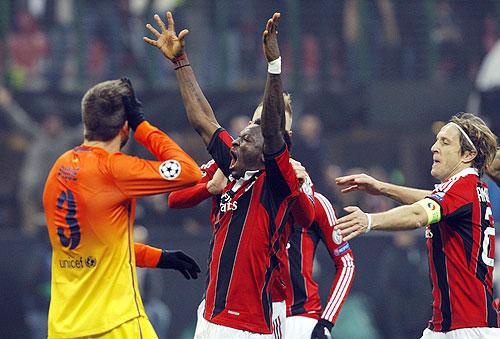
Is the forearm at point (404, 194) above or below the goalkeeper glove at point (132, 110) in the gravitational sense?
below

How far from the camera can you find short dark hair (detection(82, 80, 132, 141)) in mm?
6520

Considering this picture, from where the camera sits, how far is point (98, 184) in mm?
6453

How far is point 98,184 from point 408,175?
371 inches

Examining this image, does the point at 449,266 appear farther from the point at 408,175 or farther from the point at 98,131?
the point at 408,175

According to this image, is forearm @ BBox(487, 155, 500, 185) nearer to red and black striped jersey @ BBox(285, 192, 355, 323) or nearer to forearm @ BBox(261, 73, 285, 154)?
red and black striped jersey @ BBox(285, 192, 355, 323)

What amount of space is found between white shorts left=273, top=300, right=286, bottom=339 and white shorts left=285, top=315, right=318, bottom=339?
50 centimetres

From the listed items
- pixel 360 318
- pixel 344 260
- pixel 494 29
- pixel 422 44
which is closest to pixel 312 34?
pixel 422 44

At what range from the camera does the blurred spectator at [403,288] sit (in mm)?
14203

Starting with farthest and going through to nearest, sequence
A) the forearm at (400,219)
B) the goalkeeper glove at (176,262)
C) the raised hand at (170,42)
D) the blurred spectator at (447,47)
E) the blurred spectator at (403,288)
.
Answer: the blurred spectator at (447,47) < the blurred spectator at (403,288) < the goalkeeper glove at (176,262) < the raised hand at (170,42) < the forearm at (400,219)

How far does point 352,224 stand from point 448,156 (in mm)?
1373

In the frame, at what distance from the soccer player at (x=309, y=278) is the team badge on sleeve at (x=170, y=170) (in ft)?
4.92

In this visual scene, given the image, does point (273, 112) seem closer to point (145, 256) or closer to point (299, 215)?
point (299, 215)

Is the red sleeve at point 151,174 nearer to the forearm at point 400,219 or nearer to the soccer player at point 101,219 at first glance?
the soccer player at point 101,219

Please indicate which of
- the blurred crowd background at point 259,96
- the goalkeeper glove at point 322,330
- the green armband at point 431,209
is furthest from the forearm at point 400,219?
the blurred crowd background at point 259,96
